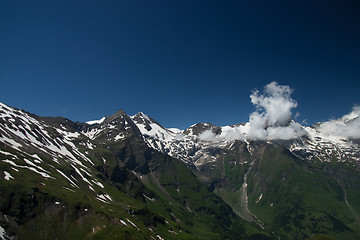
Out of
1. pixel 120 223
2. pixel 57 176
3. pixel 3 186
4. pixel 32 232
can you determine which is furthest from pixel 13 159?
pixel 120 223

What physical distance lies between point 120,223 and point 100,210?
14.0 metres

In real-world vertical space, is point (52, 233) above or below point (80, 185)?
below

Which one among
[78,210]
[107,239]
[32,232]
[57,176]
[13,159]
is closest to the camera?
[32,232]

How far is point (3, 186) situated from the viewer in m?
118

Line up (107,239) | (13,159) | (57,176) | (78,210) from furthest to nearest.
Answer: (57,176) < (13,159) < (78,210) < (107,239)

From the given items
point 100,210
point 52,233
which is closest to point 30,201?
point 52,233

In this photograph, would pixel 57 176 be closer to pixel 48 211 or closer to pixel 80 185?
pixel 80 185

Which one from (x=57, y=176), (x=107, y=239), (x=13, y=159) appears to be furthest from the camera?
(x=57, y=176)

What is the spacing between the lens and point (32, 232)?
10969 centimetres

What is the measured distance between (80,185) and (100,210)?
2362 inches

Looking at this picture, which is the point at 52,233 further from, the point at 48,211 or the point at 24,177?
the point at 24,177

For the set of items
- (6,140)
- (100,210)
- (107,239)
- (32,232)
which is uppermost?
(6,140)

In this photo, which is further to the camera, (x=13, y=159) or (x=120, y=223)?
Result: (x=13, y=159)

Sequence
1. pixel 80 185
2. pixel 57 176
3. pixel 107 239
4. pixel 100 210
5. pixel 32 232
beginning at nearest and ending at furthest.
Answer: pixel 32 232 → pixel 107 239 → pixel 100 210 → pixel 57 176 → pixel 80 185
